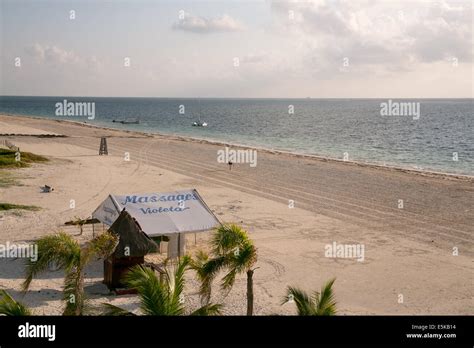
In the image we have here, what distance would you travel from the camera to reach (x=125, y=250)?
50.1ft

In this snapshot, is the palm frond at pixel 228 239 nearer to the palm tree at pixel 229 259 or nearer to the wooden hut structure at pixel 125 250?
the palm tree at pixel 229 259

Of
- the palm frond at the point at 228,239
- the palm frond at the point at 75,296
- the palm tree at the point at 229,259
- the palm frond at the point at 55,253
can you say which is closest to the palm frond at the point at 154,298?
the palm frond at the point at 75,296

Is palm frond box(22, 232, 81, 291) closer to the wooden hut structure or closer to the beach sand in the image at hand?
the beach sand

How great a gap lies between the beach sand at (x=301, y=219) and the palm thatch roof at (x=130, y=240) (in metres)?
1.21

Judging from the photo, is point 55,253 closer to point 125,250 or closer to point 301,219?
point 125,250

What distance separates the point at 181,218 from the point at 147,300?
10.7 m

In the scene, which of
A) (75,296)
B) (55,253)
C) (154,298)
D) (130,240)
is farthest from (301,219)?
(154,298)

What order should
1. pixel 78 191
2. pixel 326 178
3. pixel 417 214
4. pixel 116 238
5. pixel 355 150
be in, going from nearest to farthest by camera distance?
pixel 116 238, pixel 417 214, pixel 78 191, pixel 326 178, pixel 355 150

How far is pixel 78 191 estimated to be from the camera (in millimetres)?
29656

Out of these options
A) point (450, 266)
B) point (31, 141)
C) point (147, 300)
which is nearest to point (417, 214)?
point (450, 266)

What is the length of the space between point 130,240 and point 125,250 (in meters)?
0.33

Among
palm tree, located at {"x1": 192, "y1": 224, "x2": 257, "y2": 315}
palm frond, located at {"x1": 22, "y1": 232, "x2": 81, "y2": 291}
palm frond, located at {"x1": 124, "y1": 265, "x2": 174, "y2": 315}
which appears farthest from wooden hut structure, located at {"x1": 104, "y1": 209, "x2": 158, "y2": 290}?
palm frond, located at {"x1": 124, "y1": 265, "x2": 174, "y2": 315}

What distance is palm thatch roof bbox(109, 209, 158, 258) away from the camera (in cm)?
1529
